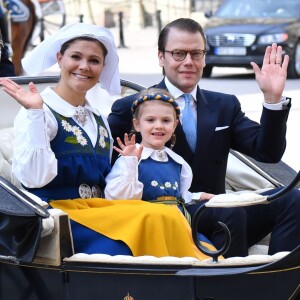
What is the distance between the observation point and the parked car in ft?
52.1

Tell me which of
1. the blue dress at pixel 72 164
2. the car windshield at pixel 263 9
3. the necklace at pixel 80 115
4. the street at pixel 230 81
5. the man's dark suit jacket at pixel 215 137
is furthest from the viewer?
the car windshield at pixel 263 9

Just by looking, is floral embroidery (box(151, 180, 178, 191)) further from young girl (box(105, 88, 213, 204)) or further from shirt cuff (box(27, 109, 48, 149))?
shirt cuff (box(27, 109, 48, 149))

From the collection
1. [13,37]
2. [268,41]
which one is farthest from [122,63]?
[13,37]

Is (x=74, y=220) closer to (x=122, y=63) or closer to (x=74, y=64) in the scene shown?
(x=74, y=64)

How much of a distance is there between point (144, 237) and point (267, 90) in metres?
0.86

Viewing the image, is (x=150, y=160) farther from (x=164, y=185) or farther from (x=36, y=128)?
(x=36, y=128)

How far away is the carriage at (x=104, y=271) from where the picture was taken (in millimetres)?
3758

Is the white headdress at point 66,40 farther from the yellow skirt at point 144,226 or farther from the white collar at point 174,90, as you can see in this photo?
the yellow skirt at point 144,226

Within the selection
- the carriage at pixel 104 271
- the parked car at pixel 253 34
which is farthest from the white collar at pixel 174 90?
the parked car at pixel 253 34

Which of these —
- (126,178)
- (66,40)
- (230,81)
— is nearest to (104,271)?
(126,178)

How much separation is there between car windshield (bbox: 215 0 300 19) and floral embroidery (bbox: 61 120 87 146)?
40.8ft

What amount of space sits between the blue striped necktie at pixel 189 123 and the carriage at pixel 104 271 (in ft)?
3.29

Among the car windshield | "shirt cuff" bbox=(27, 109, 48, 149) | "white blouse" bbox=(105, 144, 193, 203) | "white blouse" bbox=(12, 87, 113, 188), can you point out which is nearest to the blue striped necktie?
"white blouse" bbox=(105, 144, 193, 203)

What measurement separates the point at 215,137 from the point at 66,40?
0.88 m
